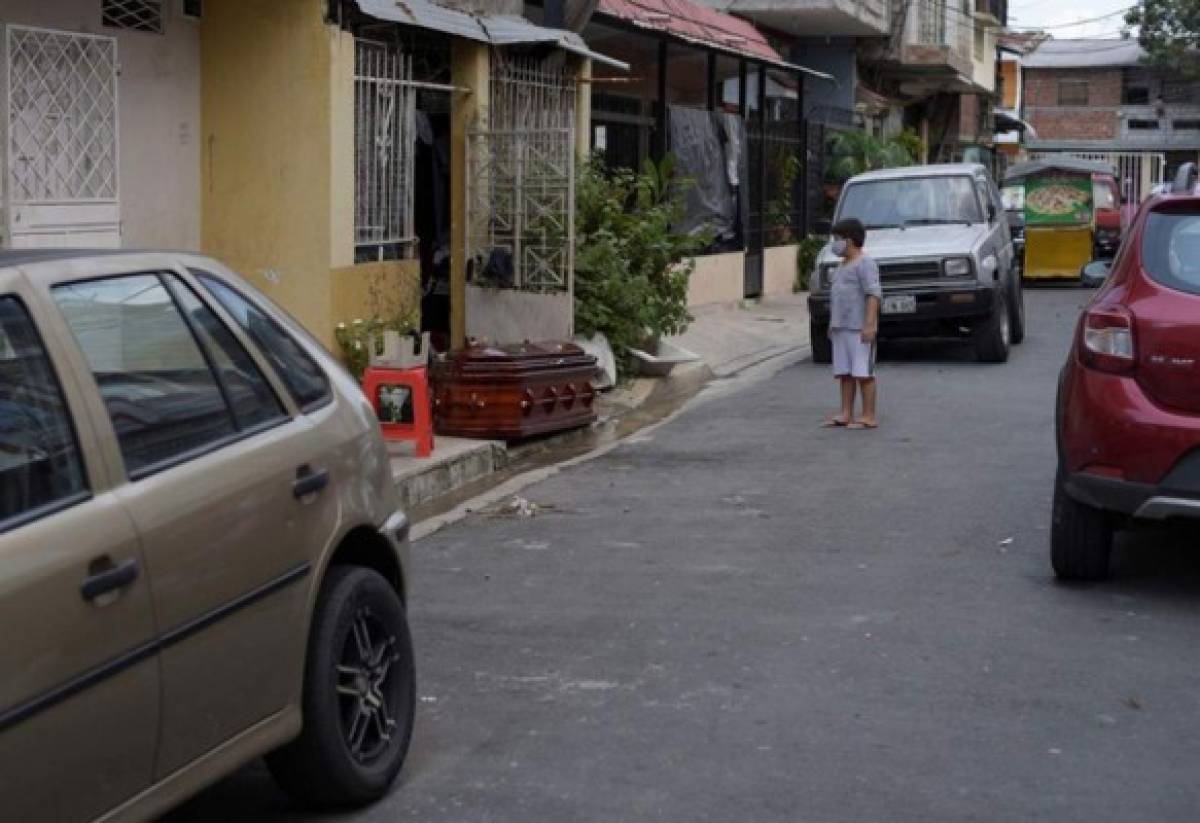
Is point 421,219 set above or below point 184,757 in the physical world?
above

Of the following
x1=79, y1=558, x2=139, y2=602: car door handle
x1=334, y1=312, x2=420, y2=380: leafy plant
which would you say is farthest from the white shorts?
x1=79, y1=558, x2=139, y2=602: car door handle

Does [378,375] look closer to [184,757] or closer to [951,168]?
[184,757]

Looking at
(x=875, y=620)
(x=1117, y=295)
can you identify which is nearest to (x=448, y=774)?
(x=875, y=620)

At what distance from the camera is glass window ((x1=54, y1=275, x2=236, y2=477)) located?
4.20 m

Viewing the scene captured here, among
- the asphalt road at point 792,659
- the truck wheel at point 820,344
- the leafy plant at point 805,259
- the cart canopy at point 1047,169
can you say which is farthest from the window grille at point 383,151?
the cart canopy at point 1047,169

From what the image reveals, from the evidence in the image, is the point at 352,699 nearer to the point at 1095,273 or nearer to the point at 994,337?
the point at 1095,273

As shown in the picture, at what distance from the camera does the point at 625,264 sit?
15.3m

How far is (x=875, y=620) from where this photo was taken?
7414mm

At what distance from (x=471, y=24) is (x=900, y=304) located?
5523 millimetres

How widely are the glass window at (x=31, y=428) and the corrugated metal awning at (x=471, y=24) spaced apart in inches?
348

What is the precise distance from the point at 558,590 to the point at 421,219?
7.77m

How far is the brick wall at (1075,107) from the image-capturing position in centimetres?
7306

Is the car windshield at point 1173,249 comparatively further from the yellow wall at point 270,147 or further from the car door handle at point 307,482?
the yellow wall at point 270,147

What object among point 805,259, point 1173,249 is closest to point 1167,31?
point 805,259
